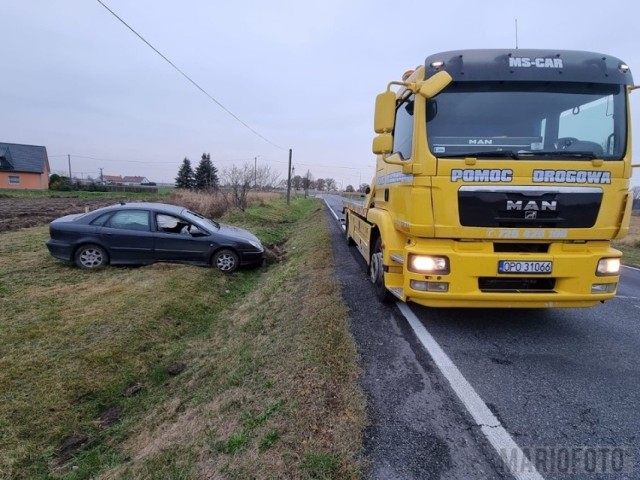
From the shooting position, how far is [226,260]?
8.16 meters

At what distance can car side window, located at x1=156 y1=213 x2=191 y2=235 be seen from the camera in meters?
7.82

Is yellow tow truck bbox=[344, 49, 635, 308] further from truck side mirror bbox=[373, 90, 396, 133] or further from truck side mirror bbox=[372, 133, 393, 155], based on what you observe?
truck side mirror bbox=[372, 133, 393, 155]

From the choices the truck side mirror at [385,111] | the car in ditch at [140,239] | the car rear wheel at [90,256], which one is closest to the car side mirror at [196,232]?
the car in ditch at [140,239]

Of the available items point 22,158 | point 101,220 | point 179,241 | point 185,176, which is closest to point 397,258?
point 179,241

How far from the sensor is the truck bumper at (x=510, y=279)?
11.6 ft

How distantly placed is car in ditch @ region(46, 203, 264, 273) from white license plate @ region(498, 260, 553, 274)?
19.8 ft

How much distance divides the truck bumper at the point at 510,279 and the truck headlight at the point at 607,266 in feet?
0.14

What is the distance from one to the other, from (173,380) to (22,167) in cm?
5857

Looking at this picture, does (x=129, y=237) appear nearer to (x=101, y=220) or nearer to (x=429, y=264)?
(x=101, y=220)

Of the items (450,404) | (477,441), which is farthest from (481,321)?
(477,441)

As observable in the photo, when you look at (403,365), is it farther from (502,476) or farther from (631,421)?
(631,421)

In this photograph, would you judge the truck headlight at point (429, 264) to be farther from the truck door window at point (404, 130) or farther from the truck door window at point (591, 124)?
the truck door window at point (591, 124)

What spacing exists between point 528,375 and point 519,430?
34.9 inches

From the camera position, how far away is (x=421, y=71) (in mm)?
3906
